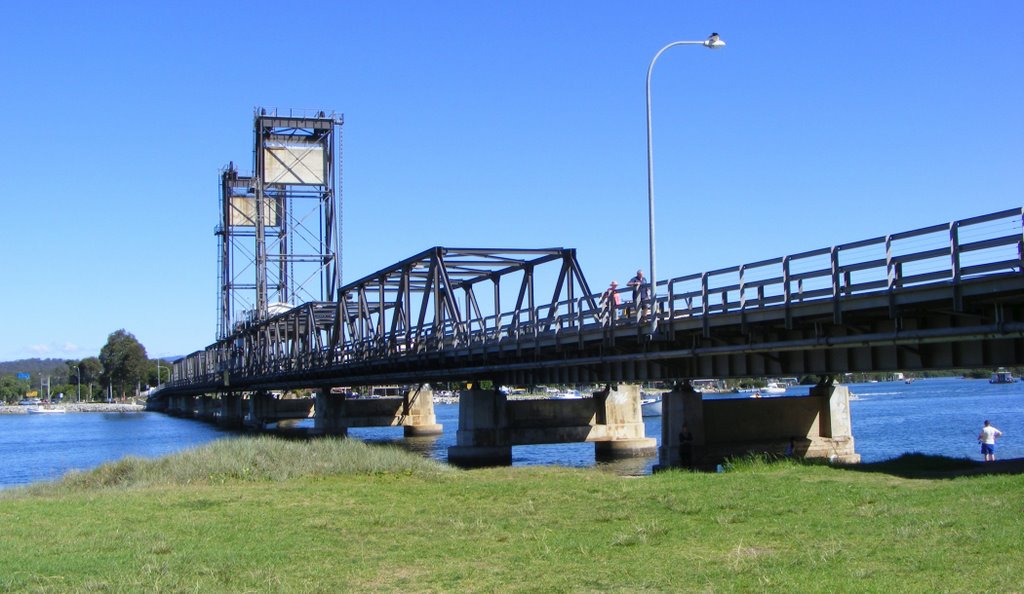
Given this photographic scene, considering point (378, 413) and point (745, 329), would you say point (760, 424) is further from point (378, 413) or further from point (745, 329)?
point (378, 413)

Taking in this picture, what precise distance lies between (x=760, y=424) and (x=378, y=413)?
2160 inches

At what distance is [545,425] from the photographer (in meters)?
53.1

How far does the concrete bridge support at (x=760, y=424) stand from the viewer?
36000 mm

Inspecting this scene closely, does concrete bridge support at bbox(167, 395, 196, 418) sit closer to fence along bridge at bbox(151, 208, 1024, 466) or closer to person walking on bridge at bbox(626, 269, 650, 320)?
fence along bridge at bbox(151, 208, 1024, 466)

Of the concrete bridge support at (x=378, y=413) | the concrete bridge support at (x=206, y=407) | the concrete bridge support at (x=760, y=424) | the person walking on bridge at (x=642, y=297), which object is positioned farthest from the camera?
the concrete bridge support at (x=206, y=407)

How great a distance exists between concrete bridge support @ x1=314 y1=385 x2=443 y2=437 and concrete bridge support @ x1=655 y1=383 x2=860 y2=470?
→ 4973 centimetres

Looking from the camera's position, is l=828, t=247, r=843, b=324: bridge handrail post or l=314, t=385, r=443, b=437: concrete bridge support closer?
l=828, t=247, r=843, b=324: bridge handrail post

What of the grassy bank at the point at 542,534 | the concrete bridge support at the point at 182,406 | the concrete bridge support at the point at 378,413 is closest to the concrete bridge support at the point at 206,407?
the concrete bridge support at the point at 182,406

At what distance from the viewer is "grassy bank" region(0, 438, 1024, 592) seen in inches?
502

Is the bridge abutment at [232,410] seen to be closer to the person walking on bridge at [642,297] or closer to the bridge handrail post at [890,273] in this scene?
the person walking on bridge at [642,297]

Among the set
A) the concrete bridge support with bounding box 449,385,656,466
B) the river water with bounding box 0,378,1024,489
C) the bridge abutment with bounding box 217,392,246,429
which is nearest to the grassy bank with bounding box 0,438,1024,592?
the river water with bounding box 0,378,1024,489

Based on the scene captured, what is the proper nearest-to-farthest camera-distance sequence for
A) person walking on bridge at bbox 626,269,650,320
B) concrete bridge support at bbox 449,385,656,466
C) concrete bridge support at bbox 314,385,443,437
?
1. person walking on bridge at bbox 626,269,650,320
2. concrete bridge support at bbox 449,385,656,466
3. concrete bridge support at bbox 314,385,443,437

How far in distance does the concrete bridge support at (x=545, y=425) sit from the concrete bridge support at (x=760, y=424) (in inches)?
563

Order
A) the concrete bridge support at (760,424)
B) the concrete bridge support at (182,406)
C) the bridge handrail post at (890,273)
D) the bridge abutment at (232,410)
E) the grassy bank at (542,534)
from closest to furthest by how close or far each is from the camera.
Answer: the grassy bank at (542,534) → the bridge handrail post at (890,273) → the concrete bridge support at (760,424) → the bridge abutment at (232,410) → the concrete bridge support at (182,406)
